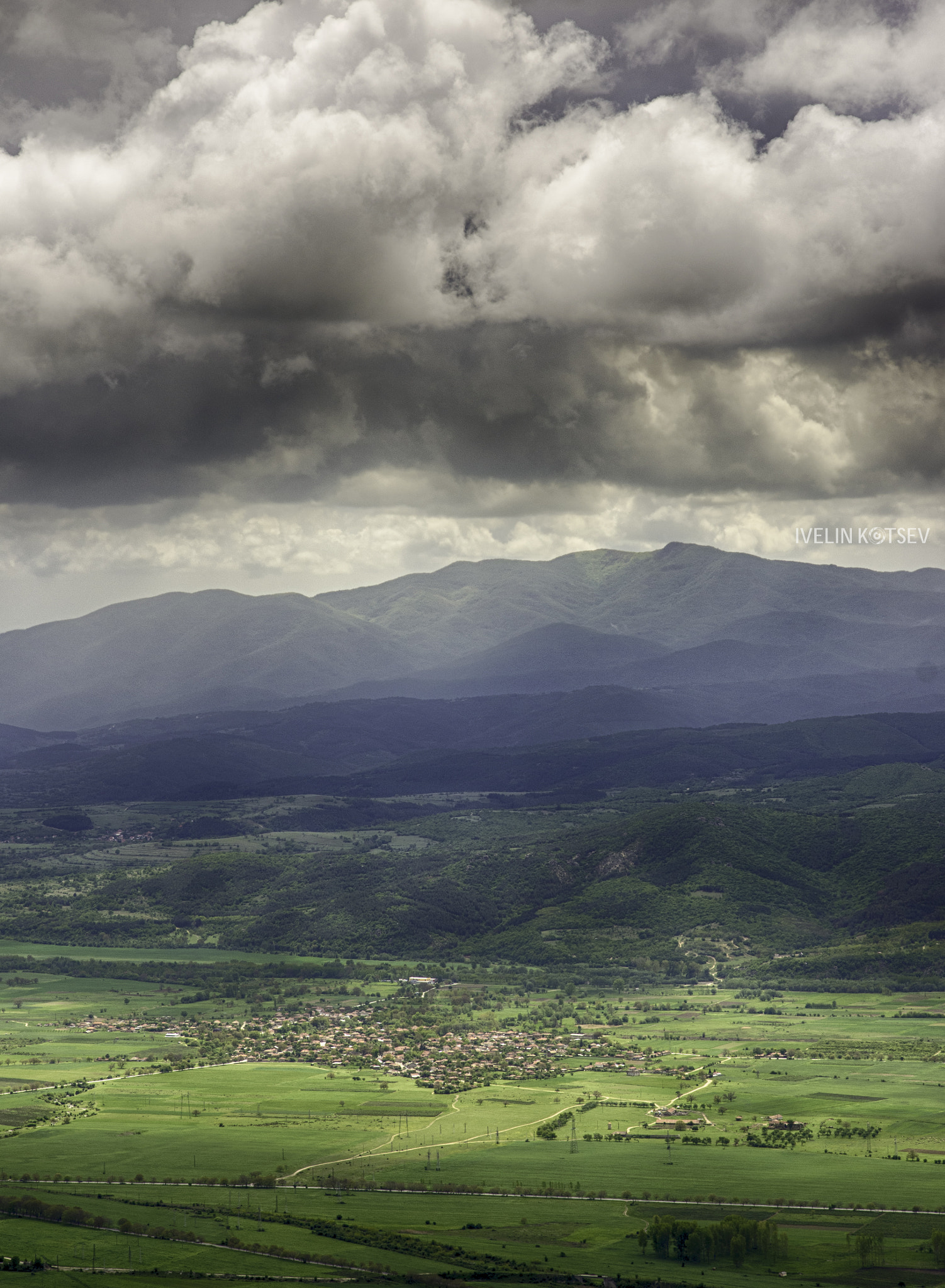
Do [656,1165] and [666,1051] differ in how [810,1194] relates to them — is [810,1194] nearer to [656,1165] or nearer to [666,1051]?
[656,1165]

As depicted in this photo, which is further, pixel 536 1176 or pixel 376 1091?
pixel 376 1091

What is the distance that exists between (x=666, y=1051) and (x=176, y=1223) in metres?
83.9

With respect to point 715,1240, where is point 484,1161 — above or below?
above

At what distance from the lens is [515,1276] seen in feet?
369

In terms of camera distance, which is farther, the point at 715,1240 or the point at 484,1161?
the point at 484,1161

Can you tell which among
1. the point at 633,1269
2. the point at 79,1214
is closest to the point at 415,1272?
the point at 633,1269

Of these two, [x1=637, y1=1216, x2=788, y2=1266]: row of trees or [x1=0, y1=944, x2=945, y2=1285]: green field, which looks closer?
[x1=637, y1=1216, x2=788, y2=1266]: row of trees

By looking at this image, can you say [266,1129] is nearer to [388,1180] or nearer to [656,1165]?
[388,1180]

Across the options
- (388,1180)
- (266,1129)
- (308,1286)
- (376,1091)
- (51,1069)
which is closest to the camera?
(308,1286)

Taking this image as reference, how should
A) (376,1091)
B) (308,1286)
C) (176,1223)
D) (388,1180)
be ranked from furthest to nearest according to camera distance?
(376,1091) < (388,1180) < (176,1223) < (308,1286)

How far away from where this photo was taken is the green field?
118 m

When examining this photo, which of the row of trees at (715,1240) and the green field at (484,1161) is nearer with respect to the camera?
the row of trees at (715,1240)

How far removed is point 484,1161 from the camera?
14212cm

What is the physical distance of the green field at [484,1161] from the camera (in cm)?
11838
